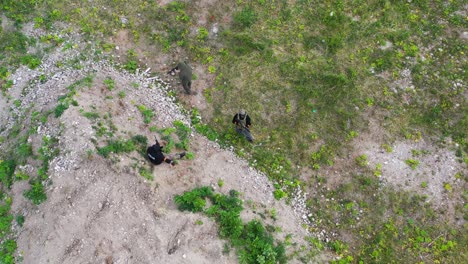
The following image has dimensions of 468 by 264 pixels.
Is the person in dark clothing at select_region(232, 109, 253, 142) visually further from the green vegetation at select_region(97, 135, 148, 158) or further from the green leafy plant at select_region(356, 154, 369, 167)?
the green leafy plant at select_region(356, 154, 369, 167)

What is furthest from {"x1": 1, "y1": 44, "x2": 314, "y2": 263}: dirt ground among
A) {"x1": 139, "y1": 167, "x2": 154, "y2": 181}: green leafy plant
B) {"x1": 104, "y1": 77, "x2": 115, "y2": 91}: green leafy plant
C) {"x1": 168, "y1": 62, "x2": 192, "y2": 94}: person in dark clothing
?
{"x1": 168, "y1": 62, "x2": 192, "y2": 94}: person in dark clothing

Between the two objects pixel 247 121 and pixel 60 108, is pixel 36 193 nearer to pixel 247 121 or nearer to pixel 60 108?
pixel 60 108

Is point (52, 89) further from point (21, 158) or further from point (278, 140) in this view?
point (278, 140)

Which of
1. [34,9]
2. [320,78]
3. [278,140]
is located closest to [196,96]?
[278,140]

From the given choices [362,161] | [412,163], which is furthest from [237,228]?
[412,163]

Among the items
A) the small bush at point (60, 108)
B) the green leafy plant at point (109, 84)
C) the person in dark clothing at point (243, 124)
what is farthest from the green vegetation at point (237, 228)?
the green leafy plant at point (109, 84)

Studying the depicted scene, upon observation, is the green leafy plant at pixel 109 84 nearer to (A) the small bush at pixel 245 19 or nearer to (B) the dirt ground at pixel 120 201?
(B) the dirt ground at pixel 120 201
